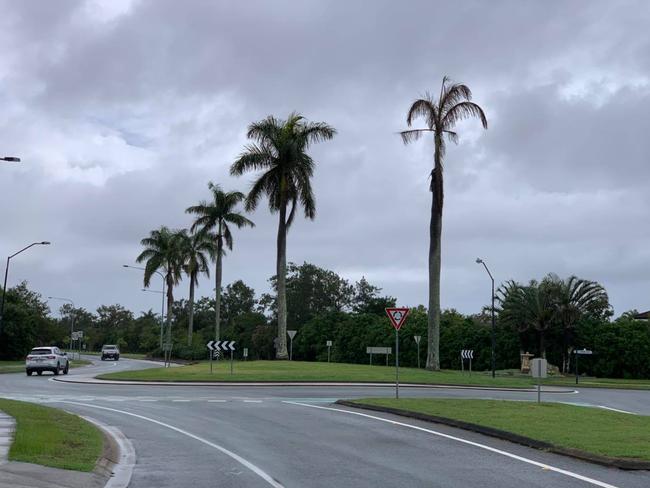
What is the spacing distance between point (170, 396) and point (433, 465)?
1714 centimetres

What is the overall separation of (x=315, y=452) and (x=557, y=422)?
6590 mm

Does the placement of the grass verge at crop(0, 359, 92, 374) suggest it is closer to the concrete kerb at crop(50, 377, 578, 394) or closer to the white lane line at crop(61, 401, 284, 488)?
the concrete kerb at crop(50, 377, 578, 394)

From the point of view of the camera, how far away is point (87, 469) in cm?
1030

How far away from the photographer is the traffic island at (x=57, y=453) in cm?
952

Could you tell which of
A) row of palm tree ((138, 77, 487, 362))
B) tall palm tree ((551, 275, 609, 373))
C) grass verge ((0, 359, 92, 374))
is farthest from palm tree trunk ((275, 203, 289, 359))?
tall palm tree ((551, 275, 609, 373))

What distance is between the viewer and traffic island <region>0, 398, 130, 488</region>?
952 cm

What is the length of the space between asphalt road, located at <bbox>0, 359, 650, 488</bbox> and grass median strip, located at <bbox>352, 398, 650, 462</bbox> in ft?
2.42

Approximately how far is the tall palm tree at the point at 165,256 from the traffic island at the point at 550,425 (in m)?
62.3

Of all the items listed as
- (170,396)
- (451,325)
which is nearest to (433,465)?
(170,396)

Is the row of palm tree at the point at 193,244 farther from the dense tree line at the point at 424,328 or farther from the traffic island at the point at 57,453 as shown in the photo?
the traffic island at the point at 57,453

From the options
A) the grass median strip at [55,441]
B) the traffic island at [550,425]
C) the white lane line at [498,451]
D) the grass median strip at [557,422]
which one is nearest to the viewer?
the white lane line at [498,451]

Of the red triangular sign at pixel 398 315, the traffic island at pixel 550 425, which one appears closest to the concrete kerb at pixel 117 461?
the traffic island at pixel 550 425

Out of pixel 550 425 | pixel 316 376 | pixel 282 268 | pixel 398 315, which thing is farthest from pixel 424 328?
pixel 550 425

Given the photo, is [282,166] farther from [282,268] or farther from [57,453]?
[57,453]
